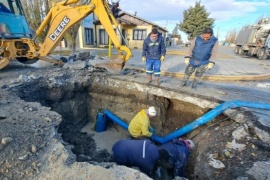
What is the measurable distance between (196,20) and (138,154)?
25963 mm

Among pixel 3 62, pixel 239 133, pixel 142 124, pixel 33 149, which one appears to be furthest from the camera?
pixel 3 62

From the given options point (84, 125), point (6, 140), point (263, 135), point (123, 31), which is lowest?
point (84, 125)

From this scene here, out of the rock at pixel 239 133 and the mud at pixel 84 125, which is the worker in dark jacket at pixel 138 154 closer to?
the mud at pixel 84 125

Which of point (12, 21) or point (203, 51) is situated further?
point (12, 21)

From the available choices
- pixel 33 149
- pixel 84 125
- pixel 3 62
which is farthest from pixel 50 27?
pixel 33 149

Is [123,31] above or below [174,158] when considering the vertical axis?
above

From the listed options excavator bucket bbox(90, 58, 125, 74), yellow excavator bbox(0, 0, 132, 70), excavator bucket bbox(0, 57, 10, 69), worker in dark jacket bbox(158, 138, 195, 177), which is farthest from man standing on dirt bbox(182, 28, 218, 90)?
excavator bucket bbox(0, 57, 10, 69)

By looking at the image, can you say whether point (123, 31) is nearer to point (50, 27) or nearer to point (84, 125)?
point (50, 27)

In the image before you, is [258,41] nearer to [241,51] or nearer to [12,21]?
[241,51]

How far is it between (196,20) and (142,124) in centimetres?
2493

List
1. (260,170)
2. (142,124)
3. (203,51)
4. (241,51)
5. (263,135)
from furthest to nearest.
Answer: (241,51) < (203,51) < (142,124) < (263,135) < (260,170)

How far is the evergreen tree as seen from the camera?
2511 cm

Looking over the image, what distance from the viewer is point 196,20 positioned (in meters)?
25.1

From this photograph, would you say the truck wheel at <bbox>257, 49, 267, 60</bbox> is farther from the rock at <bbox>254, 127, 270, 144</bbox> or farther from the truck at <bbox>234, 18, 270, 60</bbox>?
the rock at <bbox>254, 127, 270, 144</bbox>
